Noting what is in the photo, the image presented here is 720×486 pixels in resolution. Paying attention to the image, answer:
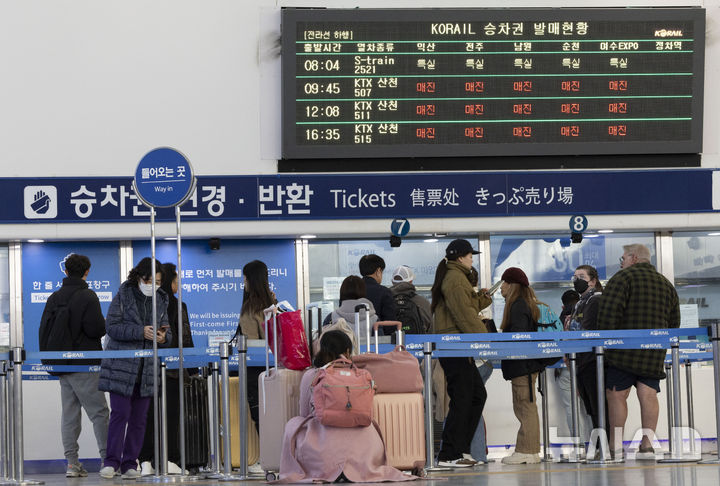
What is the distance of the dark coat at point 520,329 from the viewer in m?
9.76

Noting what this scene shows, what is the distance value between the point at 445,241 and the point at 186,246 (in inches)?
111

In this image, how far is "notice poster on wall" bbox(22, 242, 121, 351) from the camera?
12.4 metres

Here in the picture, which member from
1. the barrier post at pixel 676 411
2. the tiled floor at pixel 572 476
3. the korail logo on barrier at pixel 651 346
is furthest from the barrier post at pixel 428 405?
the barrier post at pixel 676 411

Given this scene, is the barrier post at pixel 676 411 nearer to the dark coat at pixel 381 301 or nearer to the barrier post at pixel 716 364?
the barrier post at pixel 716 364

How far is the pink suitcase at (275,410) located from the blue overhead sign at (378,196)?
14.0 feet

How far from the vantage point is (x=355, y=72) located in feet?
39.8

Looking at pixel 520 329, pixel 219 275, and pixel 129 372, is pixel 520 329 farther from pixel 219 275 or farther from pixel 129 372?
pixel 219 275

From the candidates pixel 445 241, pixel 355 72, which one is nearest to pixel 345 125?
pixel 355 72

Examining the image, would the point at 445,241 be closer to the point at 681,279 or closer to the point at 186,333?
the point at 681,279

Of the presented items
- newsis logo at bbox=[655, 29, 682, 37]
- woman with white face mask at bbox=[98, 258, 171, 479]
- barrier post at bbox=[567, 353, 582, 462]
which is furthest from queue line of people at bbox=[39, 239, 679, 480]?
newsis logo at bbox=[655, 29, 682, 37]

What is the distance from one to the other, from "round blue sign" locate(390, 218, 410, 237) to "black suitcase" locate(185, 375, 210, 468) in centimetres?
311

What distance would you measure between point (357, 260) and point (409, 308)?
2.53 metres

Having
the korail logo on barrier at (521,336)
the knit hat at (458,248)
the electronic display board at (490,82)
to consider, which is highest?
the electronic display board at (490,82)

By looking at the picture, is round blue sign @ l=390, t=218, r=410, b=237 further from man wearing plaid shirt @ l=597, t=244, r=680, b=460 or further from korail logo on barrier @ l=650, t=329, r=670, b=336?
korail logo on barrier @ l=650, t=329, r=670, b=336
